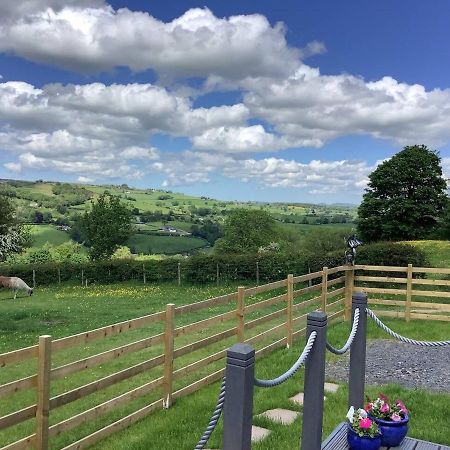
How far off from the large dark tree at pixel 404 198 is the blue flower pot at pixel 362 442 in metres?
36.3

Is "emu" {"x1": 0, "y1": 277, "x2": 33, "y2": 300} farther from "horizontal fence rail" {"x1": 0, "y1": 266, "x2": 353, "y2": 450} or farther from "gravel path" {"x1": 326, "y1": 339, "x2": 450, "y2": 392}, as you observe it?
"gravel path" {"x1": 326, "y1": 339, "x2": 450, "y2": 392}

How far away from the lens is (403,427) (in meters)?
4.09

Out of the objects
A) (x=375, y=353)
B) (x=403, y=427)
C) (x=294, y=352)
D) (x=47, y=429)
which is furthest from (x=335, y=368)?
(x=47, y=429)

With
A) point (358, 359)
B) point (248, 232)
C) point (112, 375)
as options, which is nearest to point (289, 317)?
point (358, 359)

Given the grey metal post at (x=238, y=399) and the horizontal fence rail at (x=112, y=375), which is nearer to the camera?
the grey metal post at (x=238, y=399)

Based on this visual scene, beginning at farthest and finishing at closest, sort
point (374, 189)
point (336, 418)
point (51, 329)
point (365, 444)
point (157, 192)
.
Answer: point (157, 192), point (374, 189), point (51, 329), point (336, 418), point (365, 444)

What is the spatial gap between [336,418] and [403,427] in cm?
Answer: 126

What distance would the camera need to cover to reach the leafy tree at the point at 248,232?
59869 mm

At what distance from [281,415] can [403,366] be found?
3.41 metres

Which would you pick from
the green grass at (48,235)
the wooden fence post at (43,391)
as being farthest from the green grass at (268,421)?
the green grass at (48,235)

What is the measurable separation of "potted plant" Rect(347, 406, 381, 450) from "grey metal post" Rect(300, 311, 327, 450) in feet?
1.27

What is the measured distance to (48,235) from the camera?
70250mm

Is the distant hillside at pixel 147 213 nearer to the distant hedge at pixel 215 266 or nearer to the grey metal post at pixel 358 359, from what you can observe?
the distant hedge at pixel 215 266

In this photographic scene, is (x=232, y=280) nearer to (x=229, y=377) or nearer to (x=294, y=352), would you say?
(x=294, y=352)
